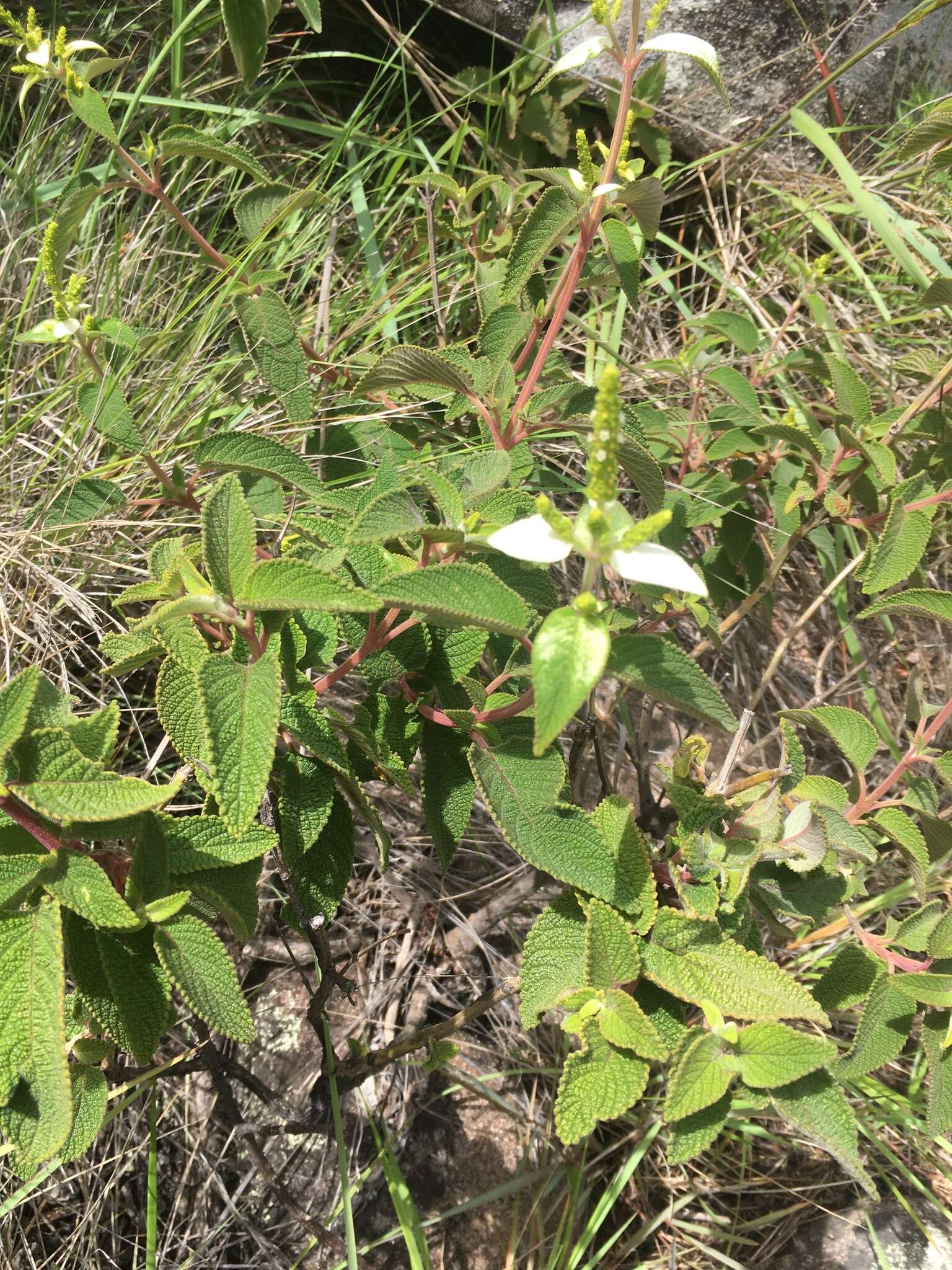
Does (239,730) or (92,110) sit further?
(92,110)

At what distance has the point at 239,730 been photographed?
0.83 meters

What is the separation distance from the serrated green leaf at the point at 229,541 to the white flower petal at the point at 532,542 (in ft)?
0.92

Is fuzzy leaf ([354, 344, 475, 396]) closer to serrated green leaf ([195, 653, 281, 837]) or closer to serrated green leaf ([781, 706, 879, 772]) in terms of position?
serrated green leaf ([195, 653, 281, 837])

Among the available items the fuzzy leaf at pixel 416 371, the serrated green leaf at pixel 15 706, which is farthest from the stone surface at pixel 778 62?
the serrated green leaf at pixel 15 706

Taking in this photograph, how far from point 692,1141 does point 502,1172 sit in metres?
0.68

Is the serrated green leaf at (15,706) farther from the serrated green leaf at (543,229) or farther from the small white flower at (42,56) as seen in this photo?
the small white flower at (42,56)

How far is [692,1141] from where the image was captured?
3.20 feet

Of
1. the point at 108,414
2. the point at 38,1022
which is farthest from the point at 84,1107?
the point at 108,414

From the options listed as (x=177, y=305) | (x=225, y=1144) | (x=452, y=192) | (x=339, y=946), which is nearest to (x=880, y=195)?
(x=452, y=192)

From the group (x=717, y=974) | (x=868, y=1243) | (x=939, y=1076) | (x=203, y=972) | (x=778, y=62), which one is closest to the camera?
(x=203, y=972)

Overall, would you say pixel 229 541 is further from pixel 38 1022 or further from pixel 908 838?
pixel 908 838

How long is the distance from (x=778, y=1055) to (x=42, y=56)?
59.5 inches

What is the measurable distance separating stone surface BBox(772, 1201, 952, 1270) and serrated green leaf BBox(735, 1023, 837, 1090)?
861mm

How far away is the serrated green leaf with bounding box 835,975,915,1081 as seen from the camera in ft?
3.76
